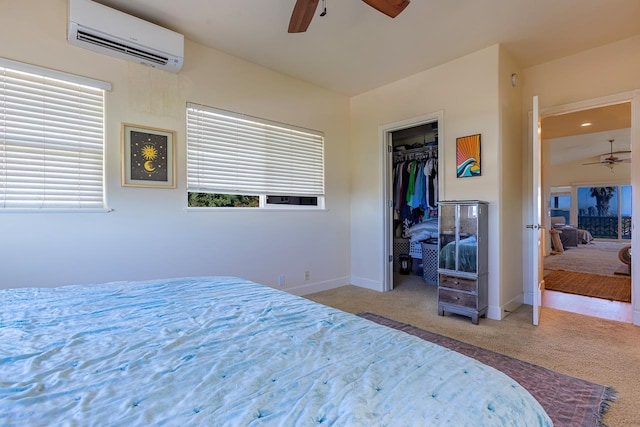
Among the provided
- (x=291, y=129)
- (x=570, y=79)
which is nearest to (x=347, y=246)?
(x=291, y=129)

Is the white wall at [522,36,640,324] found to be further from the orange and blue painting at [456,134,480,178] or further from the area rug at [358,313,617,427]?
→ the area rug at [358,313,617,427]

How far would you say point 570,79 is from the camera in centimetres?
334

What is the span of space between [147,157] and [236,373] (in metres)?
2.45

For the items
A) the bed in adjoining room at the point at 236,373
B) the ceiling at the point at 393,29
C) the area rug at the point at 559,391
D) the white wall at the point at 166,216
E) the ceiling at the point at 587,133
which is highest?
the ceiling at the point at 393,29

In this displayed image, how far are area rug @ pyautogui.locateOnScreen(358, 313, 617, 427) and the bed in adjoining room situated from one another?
3.99 ft

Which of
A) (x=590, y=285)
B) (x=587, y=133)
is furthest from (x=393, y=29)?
(x=587, y=133)

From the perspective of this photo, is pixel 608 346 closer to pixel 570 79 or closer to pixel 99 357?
pixel 570 79

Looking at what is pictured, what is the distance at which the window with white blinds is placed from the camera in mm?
2186

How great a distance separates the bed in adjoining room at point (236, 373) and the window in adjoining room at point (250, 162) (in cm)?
201

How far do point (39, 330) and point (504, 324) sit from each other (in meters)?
3.28

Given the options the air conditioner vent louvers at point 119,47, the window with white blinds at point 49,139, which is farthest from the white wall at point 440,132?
the window with white blinds at point 49,139

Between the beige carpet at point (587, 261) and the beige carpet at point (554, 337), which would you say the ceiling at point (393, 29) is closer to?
the beige carpet at point (554, 337)

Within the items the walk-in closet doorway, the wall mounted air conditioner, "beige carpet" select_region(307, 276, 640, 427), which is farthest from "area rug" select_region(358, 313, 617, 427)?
the wall mounted air conditioner

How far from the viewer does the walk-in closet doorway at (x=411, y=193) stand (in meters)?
4.13
